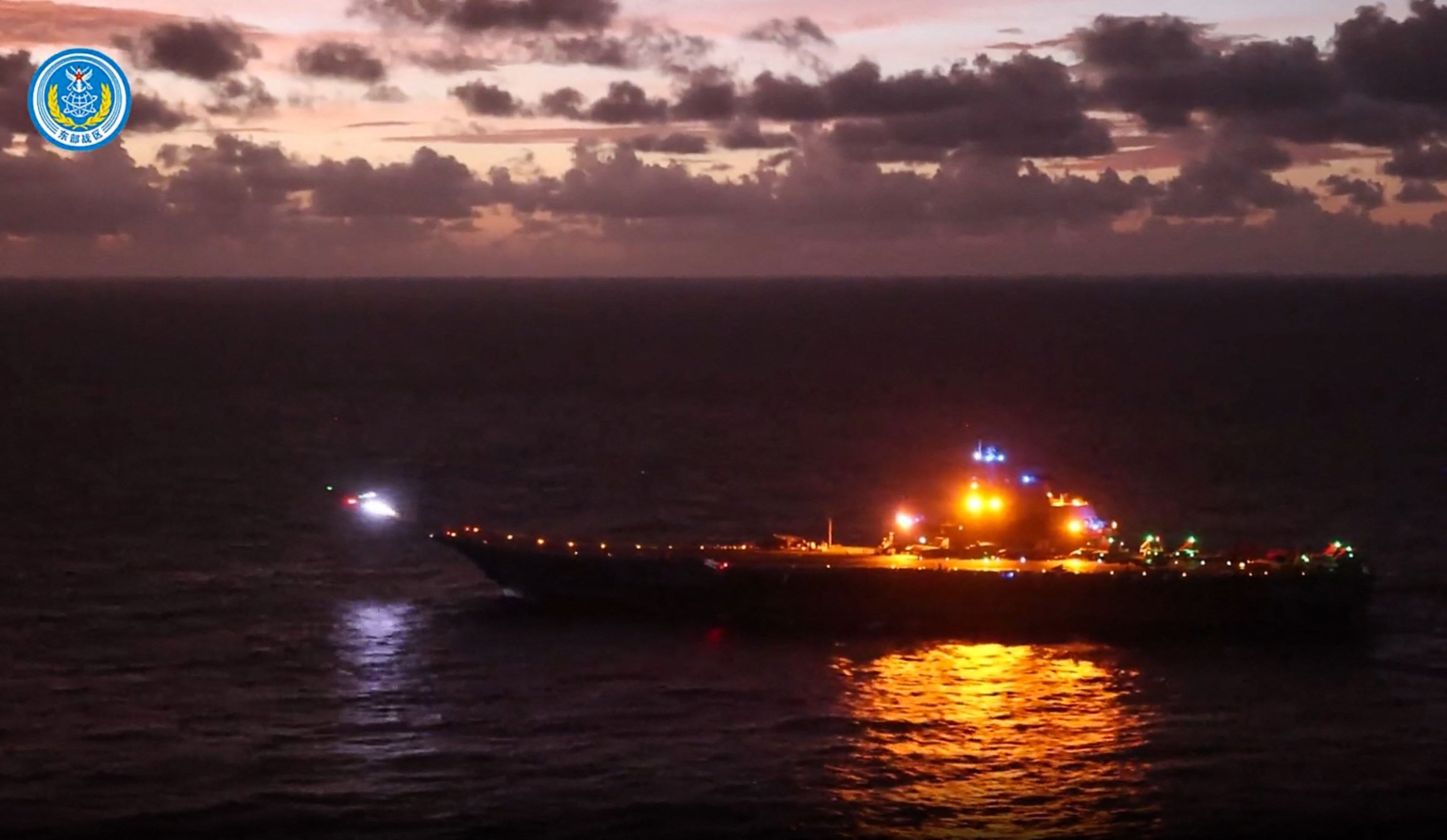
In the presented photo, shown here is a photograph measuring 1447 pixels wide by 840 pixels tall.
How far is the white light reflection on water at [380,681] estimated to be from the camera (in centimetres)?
5622

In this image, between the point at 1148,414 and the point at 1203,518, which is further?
the point at 1148,414

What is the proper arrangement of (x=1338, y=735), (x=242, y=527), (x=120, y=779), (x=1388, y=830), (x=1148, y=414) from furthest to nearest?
(x=1148, y=414)
(x=242, y=527)
(x=1338, y=735)
(x=120, y=779)
(x=1388, y=830)

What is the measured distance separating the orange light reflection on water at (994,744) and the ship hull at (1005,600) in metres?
3.55

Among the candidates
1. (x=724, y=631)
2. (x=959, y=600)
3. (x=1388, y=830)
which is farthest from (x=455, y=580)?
(x=1388, y=830)

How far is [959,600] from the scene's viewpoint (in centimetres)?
7312

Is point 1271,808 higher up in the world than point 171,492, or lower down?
lower down

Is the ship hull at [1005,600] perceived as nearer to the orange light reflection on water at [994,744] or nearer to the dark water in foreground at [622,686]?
the dark water in foreground at [622,686]

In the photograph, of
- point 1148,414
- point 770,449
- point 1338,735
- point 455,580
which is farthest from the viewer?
point 1148,414

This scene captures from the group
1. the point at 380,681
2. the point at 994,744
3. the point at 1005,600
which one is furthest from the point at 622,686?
the point at 1005,600

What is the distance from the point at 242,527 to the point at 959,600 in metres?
41.7

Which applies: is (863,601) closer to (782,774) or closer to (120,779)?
(782,774)

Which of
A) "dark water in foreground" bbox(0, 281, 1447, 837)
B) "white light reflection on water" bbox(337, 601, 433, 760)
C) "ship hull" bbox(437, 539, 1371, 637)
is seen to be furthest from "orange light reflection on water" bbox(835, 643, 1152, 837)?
"white light reflection on water" bbox(337, 601, 433, 760)

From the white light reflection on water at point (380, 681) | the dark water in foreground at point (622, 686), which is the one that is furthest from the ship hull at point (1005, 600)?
the white light reflection on water at point (380, 681)

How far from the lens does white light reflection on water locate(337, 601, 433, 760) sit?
184 feet
